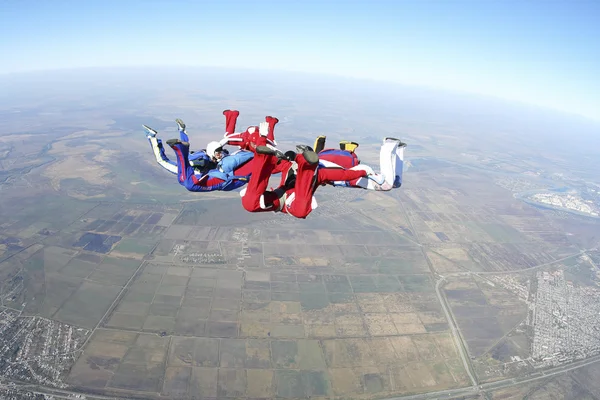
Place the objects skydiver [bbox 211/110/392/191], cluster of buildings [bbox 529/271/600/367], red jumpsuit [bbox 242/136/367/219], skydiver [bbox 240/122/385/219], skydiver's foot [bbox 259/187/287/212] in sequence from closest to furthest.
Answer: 1. skydiver [bbox 240/122/385/219]
2. red jumpsuit [bbox 242/136/367/219]
3. skydiver's foot [bbox 259/187/287/212]
4. skydiver [bbox 211/110/392/191]
5. cluster of buildings [bbox 529/271/600/367]

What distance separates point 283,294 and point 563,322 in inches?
1369

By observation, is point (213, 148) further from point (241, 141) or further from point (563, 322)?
point (563, 322)

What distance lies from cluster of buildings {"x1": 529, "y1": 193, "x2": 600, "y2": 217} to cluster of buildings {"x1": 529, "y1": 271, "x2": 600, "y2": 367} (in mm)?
51011

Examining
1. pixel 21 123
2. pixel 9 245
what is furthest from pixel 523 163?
pixel 21 123

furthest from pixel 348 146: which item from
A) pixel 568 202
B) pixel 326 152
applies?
pixel 568 202

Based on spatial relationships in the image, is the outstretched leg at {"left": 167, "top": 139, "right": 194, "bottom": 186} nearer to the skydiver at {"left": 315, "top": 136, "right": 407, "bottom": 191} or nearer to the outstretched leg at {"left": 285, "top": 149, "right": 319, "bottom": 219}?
the outstretched leg at {"left": 285, "top": 149, "right": 319, "bottom": 219}

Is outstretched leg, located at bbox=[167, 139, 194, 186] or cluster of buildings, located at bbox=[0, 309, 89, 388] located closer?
outstretched leg, located at bbox=[167, 139, 194, 186]

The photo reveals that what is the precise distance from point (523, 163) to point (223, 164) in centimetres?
16571

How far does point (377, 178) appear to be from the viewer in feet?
22.9

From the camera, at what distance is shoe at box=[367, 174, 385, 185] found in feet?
22.7

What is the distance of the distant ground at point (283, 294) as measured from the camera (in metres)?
24.7

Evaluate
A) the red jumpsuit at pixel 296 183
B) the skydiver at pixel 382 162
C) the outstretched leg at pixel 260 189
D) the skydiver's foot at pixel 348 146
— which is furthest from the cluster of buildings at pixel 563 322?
the outstretched leg at pixel 260 189

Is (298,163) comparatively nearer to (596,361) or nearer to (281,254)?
(281,254)

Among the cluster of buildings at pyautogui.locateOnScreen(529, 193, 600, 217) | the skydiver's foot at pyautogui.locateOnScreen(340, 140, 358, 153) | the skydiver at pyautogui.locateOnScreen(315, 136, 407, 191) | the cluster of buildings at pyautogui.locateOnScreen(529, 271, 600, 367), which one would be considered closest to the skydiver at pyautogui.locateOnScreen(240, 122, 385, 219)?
the skydiver at pyautogui.locateOnScreen(315, 136, 407, 191)
